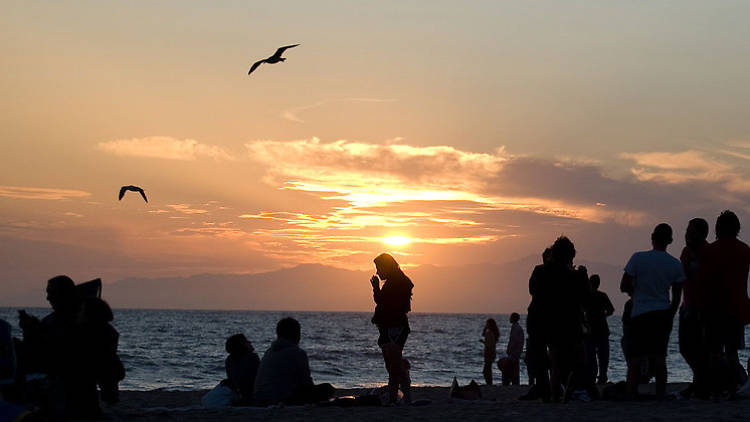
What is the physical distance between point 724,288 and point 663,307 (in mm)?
666

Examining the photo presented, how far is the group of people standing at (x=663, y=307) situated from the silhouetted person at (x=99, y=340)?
463 centimetres

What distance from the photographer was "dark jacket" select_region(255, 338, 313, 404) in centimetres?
1054

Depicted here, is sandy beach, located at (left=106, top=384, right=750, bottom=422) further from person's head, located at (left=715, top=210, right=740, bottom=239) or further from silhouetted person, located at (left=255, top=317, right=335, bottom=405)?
person's head, located at (left=715, top=210, right=740, bottom=239)

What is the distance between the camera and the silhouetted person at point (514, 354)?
67.4ft

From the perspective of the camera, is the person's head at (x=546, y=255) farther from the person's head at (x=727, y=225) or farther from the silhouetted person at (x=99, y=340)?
the silhouetted person at (x=99, y=340)

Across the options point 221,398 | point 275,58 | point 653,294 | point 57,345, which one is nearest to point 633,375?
point 653,294

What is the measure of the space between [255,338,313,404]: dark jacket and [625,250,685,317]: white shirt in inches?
150

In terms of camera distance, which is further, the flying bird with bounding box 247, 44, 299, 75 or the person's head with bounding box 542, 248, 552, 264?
the flying bird with bounding box 247, 44, 299, 75

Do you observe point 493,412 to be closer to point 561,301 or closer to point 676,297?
point 561,301

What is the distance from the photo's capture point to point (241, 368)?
1173 centimetres

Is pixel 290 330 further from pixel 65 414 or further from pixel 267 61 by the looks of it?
pixel 267 61

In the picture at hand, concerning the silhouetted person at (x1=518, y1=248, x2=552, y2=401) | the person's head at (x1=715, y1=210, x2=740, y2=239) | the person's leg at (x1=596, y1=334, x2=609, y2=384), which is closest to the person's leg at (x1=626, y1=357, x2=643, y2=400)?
the silhouetted person at (x1=518, y1=248, x2=552, y2=401)

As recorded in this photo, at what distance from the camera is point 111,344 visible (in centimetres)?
880

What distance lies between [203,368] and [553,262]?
2649 cm
